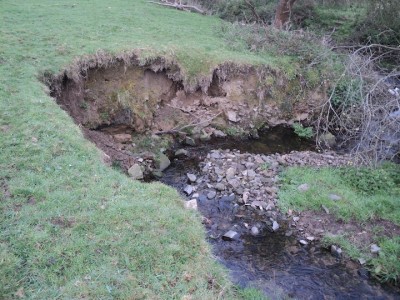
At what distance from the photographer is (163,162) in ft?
31.9

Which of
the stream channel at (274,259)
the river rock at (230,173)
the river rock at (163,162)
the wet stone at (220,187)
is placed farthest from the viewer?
the river rock at (163,162)

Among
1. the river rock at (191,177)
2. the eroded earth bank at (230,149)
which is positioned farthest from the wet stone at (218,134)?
the river rock at (191,177)

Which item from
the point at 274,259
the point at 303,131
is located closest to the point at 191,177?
the point at 274,259

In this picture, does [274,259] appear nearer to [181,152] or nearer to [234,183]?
[234,183]

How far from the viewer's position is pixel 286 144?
38.5ft

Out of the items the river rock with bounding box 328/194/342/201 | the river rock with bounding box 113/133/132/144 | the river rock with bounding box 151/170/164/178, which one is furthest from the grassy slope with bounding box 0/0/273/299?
the river rock with bounding box 328/194/342/201

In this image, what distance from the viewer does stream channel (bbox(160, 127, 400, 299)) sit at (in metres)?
6.14

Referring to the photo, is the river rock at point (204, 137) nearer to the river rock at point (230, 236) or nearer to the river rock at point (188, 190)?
the river rock at point (188, 190)

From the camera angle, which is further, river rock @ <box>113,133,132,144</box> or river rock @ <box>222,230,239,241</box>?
river rock @ <box>113,133,132,144</box>

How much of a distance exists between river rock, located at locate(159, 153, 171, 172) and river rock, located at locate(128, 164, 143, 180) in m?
0.87

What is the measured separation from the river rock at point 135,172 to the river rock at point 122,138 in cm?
193

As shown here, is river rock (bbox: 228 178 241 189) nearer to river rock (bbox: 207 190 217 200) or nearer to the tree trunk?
river rock (bbox: 207 190 217 200)

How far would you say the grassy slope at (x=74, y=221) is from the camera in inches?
179

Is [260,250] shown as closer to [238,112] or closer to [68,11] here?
[238,112]
